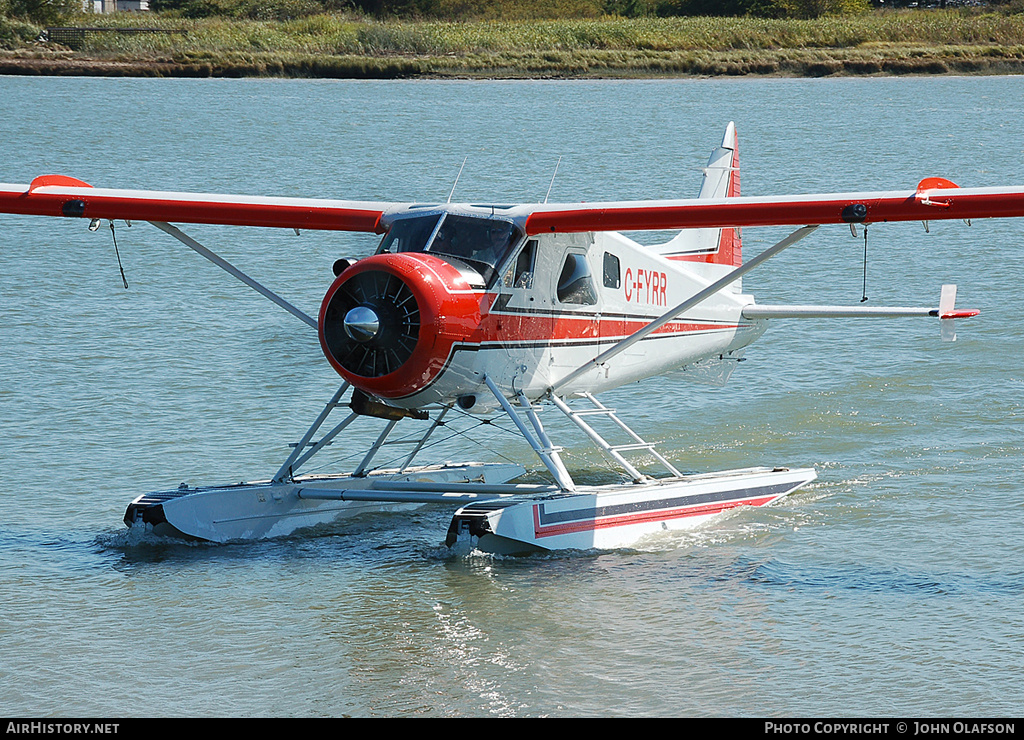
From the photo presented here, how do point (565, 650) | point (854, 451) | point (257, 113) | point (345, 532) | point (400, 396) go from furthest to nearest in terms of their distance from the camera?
Answer: 1. point (257, 113)
2. point (854, 451)
3. point (345, 532)
4. point (400, 396)
5. point (565, 650)

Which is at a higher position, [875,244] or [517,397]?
[517,397]

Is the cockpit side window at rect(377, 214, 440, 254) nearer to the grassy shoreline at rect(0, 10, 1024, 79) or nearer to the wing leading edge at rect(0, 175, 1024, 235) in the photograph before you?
the wing leading edge at rect(0, 175, 1024, 235)

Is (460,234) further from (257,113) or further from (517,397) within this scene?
(257,113)

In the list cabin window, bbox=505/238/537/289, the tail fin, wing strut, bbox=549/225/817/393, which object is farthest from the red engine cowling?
the tail fin

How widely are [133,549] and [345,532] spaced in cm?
150

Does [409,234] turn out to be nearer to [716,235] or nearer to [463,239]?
[463,239]

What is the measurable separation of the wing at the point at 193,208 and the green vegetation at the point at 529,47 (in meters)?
50.8

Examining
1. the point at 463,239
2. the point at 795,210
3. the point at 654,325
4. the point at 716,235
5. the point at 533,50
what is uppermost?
the point at 795,210

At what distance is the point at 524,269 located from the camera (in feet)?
29.0

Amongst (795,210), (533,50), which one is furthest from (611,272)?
(533,50)

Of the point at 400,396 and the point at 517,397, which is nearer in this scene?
the point at 400,396

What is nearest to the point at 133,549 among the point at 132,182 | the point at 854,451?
the point at 854,451

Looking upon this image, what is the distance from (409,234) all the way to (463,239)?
1.22 ft
